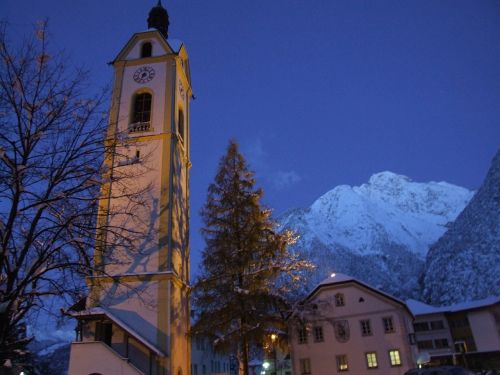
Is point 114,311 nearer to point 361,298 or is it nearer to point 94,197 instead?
point 94,197

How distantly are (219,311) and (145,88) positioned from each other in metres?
12.8

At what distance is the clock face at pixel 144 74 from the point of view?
25.1 meters

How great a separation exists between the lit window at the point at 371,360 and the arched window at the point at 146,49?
25.2 m

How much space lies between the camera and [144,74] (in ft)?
83.1

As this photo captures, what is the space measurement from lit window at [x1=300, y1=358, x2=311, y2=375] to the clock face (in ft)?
75.3

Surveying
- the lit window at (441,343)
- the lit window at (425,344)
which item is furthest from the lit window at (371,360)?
the lit window at (441,343)

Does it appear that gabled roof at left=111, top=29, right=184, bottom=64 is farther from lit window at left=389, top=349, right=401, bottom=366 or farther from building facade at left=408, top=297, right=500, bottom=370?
building facade at left=408, top=297, right=500, bottom=370

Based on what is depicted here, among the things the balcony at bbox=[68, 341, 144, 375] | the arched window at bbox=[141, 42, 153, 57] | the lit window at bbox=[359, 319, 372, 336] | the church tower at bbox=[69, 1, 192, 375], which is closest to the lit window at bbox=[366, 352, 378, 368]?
the lit window at bbox=[359, 319, 372, 336]

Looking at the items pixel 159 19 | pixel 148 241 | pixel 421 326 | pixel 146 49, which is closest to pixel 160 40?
pixel 146 49

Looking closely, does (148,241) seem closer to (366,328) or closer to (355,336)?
(355,336)

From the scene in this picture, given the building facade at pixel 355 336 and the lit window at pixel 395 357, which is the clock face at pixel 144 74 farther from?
the lit window at pixel 395 357

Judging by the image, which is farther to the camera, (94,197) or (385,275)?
(385,275)

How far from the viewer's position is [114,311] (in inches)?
747

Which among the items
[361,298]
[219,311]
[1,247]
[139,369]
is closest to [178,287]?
[219,311]
